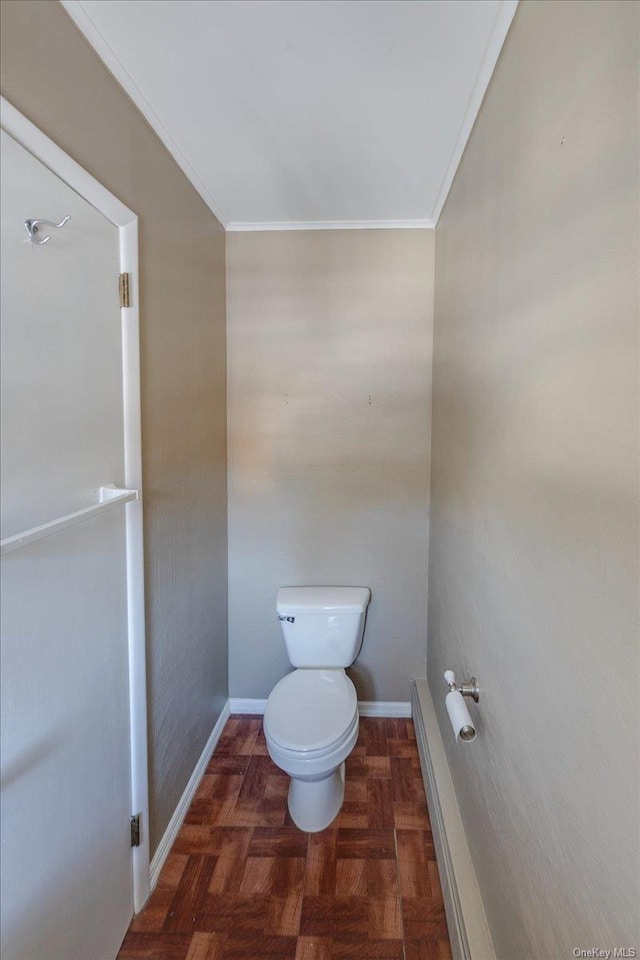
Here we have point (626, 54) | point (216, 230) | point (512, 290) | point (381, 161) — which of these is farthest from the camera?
point (216, 230)

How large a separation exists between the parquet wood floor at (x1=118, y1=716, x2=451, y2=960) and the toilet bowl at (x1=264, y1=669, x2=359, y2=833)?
0.07 meters

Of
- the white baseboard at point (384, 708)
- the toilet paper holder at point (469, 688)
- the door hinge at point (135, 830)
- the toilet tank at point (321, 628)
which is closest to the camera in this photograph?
the toilet paper holder at point (469, 688)

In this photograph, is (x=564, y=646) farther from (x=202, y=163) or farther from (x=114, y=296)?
(x=202, y=163)

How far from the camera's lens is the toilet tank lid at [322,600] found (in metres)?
1.89

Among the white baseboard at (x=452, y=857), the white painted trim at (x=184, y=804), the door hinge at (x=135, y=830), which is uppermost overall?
the door hinge at (x=135, y=830)

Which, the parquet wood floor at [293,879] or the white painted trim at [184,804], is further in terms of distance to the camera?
the white painted trim at [184,804]

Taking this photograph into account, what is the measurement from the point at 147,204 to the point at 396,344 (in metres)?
1.14

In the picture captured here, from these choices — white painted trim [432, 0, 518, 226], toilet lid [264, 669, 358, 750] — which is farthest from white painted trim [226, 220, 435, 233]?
toilet lid [264, 669, 358, 750]

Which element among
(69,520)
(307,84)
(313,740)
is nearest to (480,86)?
(307,84)

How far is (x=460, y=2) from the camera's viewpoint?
91 cm

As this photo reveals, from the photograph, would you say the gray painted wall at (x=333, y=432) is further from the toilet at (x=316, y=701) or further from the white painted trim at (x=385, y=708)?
the toilet at (x=316, y=701)

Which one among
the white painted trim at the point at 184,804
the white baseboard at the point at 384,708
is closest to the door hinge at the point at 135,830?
the white painted trim at the point at 184,804

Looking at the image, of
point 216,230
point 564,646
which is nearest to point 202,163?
point 216,230

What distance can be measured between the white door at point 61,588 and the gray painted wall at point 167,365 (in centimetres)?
16
